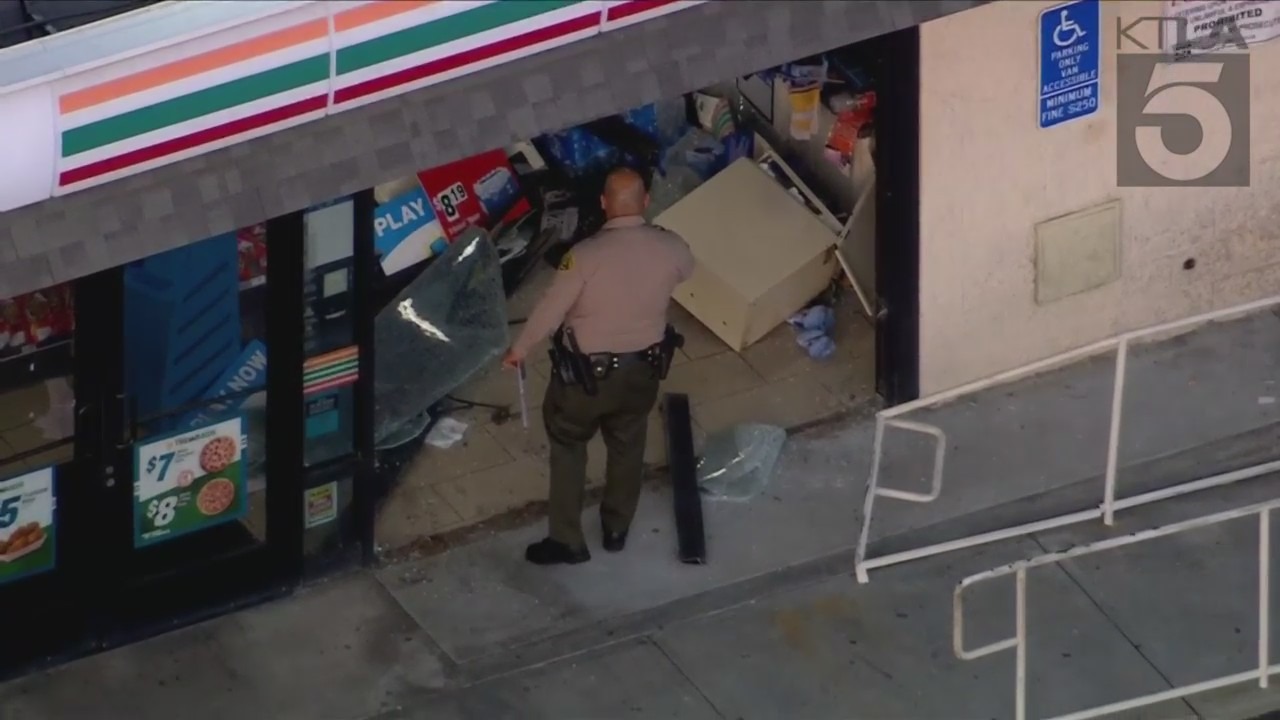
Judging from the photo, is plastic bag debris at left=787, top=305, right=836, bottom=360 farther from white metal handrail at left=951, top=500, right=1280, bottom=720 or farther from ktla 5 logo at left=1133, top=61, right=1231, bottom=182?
white metal handrail at left=951, top=500, right=1280, bottom=720

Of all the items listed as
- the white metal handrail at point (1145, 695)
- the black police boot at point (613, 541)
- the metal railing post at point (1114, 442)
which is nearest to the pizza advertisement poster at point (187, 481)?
the black police boot at point (613, 541)

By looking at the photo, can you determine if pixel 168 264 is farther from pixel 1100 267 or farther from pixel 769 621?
pixel 1100 267

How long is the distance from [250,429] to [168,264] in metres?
0.72

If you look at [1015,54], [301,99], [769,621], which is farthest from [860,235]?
[301,99]

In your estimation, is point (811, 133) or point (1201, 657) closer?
point (1201, 657)

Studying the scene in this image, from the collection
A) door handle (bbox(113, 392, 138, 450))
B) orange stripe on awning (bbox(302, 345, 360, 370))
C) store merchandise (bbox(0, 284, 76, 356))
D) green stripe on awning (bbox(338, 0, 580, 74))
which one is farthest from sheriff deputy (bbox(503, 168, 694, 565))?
store merchandise (bbox(0, 284, 76, 356))

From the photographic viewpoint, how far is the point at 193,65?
21.5ft

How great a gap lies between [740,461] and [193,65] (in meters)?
3.62

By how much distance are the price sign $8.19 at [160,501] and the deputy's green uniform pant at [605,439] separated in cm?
147

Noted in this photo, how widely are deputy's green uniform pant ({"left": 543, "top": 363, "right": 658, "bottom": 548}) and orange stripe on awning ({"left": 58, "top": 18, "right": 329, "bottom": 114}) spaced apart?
88.1 inches

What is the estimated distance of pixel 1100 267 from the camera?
979cm

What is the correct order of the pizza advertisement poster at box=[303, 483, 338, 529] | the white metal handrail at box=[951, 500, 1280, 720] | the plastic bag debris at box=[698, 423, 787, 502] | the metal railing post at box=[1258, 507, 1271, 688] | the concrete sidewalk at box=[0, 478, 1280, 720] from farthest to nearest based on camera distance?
the plastic bag debris at box=[698, 423, 787, 502] < the pizza advertisement poster at box=[303, 483, 338, 529] < the concrete sidewalk at box=[0, 478, 1280, 720] < the metal railing post at box=[1258, 507, 1271, 688] < the white metal handrail at box=[951, 500, 1280, 720]

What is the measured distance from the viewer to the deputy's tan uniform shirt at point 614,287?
27.1ft

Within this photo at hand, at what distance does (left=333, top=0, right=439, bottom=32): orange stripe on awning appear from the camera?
6.73 m
